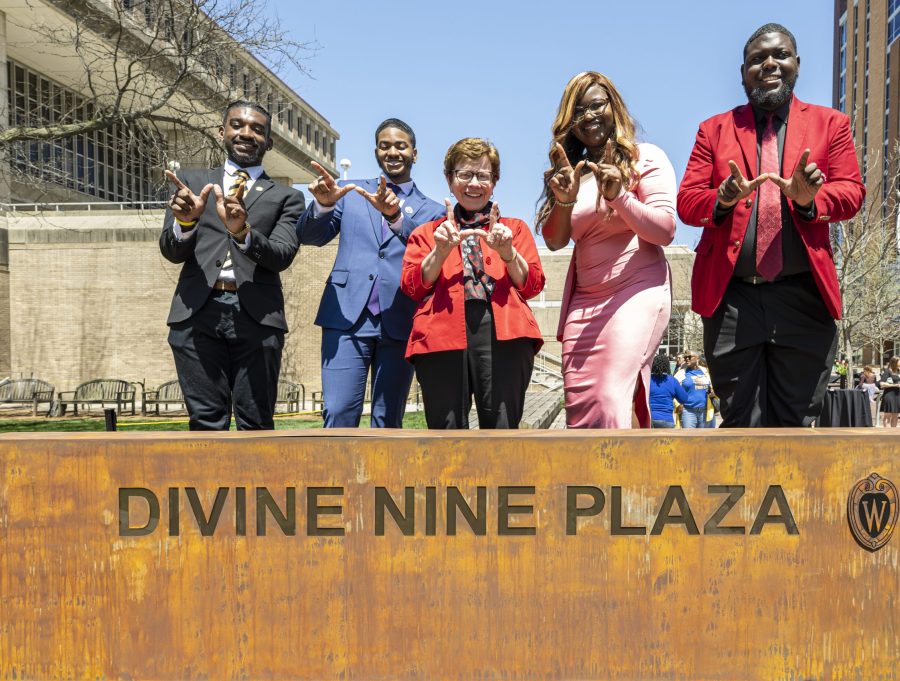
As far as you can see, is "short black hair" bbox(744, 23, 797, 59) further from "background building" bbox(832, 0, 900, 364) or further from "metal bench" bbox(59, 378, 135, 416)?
"background building" bbox(832, 0, 900, 364)

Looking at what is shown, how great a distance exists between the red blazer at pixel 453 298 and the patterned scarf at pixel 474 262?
0.09ft

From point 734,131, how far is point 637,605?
2.04m

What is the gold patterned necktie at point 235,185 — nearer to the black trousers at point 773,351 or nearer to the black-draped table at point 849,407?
the black trousers at point 773,351

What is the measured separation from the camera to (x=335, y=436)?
8.34 ft

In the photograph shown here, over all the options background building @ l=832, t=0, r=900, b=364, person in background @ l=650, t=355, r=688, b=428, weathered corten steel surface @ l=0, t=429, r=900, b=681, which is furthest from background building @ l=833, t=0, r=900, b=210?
weathered corten steel surface @ l=0, t=429, r=900, b=681

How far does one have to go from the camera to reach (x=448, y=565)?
250 cm

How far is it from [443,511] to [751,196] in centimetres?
186

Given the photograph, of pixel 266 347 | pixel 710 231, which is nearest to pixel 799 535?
pixel 710 231

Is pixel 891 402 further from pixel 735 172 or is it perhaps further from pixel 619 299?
pixel 735 172

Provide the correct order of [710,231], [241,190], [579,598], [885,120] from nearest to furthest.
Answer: [579,598] → [710,231] → [241,190] → [885,120]

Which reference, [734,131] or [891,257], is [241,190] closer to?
[734,131]

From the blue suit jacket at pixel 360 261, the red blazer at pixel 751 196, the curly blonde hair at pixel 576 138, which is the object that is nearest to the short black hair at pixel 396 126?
the blue suit jacket at pixel 360 261

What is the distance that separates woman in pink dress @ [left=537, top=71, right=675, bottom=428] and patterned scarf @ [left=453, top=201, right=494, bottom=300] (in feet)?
0.98

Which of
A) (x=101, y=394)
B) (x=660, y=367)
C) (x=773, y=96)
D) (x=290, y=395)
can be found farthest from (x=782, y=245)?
(x=101, y=394)
